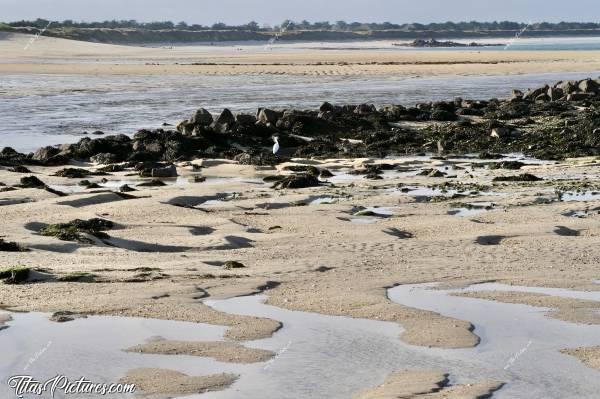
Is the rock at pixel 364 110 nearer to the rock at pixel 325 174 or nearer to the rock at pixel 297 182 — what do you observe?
the rock at pixel 325 174

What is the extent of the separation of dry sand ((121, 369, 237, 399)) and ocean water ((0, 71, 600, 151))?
14.3 metres

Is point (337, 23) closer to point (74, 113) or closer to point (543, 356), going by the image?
point (74, 113)

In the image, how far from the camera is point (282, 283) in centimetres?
845

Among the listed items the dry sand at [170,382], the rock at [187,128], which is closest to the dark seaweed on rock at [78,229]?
the dry sand at [170,382]

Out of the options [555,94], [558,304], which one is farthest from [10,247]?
[555,94]

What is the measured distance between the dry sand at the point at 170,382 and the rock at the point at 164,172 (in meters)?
9.30

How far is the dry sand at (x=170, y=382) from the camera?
19.0 feet

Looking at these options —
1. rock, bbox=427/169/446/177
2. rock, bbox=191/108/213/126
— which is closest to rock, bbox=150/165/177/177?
rock, bbox=427/169/446/177

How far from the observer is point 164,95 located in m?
34.1

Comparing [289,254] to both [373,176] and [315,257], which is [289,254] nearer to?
[315,257]

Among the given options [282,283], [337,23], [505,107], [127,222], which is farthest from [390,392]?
[337,23]

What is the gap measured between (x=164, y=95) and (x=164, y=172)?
1911 cm

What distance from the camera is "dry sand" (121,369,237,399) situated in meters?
5.80

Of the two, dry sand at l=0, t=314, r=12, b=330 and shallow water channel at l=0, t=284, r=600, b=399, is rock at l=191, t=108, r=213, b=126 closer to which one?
shallow water channel at l=0, t=284, r=600, b=399
